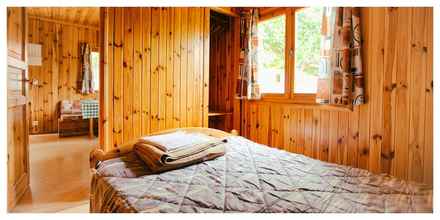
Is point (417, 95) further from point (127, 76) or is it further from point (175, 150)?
point (127, 76)

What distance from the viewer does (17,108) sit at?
210 cm

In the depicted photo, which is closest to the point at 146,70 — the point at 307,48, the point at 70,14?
the point at 307,48

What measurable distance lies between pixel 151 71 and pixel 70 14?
3.94 meters

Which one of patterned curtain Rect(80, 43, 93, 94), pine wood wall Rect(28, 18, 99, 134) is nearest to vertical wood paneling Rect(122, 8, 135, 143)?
patterned curtain Rect(80, 43, 93, 94)

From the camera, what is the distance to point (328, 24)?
2.02 meters

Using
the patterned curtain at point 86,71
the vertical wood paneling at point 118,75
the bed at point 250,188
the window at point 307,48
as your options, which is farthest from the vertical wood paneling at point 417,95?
the patterned curtain at point 86,71

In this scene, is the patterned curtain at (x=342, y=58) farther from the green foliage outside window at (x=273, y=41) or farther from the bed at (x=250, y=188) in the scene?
the bed at (x=250, y=188)

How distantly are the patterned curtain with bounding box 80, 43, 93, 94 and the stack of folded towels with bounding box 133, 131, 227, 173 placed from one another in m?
4.85

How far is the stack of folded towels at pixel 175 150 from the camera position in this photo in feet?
4.16

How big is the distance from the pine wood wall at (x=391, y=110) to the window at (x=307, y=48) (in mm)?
279

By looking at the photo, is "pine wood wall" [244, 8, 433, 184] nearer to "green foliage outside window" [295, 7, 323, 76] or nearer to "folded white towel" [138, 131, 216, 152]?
"green foliage outside window" [295, 7, 323, 76]

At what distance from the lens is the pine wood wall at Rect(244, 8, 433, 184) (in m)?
1.57
